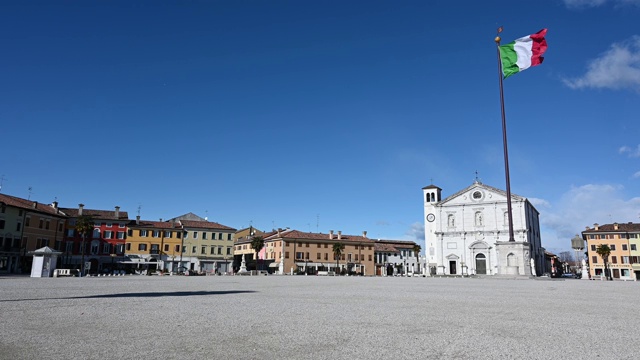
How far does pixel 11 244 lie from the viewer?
5606 cm

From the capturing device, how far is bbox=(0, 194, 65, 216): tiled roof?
189ft

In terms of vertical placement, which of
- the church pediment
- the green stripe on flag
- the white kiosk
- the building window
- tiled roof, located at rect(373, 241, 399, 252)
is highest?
the green stripe on flag

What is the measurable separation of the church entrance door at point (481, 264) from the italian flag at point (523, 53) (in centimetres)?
4924

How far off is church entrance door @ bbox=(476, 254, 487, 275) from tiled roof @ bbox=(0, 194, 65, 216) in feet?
224

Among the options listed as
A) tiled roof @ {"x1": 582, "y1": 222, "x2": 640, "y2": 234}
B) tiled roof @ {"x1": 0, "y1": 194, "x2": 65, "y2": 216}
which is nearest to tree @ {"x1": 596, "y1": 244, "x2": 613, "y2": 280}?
tiled roof @ {"x1": 582, "y1": 222, "x2": 640, "y2": 234}

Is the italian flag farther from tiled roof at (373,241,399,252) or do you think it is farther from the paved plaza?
tiled roof at (373,241,399,252)

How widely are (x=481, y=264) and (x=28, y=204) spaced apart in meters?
71.3

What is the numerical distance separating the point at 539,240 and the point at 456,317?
3614 inches

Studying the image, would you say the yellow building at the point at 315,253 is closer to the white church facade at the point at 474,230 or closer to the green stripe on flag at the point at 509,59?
the white church facade at the point at 474,230

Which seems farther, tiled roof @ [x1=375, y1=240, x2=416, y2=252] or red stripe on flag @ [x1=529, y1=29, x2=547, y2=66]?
tiled roof @ [x1=375, y1=240, x2=416, y2=252]

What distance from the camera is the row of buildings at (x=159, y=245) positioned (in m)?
58.8

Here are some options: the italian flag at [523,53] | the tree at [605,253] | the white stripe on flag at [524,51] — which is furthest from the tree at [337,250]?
the white stripe on flag at [524,51]

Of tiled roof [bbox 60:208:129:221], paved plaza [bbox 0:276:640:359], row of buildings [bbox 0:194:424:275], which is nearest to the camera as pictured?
paved plaza [bbox 0:276:640:359]

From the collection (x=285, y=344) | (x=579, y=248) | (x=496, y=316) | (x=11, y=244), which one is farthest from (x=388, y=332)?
(x=579, y=248)
